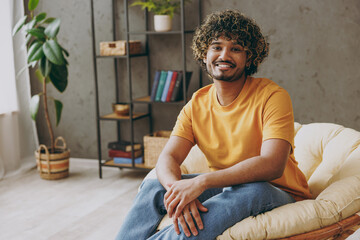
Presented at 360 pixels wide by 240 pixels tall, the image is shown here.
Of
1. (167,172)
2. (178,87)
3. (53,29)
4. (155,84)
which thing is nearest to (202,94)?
(167,172)

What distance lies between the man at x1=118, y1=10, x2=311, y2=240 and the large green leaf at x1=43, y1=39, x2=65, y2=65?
5.76 ft

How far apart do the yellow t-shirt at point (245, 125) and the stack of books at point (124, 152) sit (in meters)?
1.77

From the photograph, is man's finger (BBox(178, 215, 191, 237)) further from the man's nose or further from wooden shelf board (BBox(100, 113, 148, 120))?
wooden shelf board (BBox(100, 113, 148, 120))

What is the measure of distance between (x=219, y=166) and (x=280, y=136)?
1.12 feet

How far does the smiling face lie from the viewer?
179cm

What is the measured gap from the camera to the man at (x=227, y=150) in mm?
1581

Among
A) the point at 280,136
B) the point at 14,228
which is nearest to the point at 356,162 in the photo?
the point at 280,136

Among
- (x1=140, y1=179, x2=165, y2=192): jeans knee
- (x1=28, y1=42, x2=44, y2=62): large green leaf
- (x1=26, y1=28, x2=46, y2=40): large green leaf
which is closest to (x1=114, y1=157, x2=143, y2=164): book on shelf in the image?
(x1=28, y1=42, x2=44, y2=62): large green leaf

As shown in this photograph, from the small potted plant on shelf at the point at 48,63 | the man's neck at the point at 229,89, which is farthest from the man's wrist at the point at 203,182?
the small potted plant on shelf at the point at 48,63

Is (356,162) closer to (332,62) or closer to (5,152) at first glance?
(332,62)

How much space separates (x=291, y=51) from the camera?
3.31 meters

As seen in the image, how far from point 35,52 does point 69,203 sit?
3.87 feet

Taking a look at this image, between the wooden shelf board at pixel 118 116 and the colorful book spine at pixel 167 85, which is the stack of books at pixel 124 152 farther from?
the colorful book spine at pixel 167 85

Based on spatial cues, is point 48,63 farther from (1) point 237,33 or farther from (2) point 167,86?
(1) point 237,33
